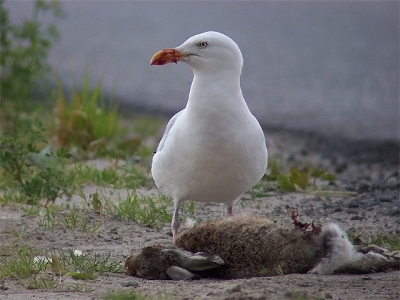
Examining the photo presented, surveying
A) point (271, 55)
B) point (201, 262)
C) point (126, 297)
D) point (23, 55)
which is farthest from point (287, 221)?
point (271, 55)

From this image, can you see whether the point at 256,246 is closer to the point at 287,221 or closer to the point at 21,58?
the point at 287,221

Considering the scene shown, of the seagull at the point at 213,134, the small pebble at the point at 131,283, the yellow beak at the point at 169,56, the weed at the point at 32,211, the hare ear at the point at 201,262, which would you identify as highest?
the yellow beak at the point at 169,56

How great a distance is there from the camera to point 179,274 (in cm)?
459

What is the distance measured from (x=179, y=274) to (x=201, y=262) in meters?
0.13

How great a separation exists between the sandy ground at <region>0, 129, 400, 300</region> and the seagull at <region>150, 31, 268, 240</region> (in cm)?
54

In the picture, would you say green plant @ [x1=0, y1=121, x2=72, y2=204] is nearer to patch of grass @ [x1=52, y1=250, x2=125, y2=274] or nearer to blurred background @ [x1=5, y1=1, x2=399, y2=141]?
patch of grass @ [x1=52, y1=250, x2=125, y2=274]

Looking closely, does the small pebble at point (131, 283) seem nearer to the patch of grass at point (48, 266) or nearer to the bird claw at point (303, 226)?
the patch of grass at point (48, 266)

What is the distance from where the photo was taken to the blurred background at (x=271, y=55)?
37.3 feet

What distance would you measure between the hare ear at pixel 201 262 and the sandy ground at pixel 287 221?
0.08 metres

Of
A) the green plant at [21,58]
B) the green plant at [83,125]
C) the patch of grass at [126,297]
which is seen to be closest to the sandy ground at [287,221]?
the patch of grass at [126,297]

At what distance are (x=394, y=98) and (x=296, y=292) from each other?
820 centimetres


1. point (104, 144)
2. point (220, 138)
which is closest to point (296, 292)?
point (220, 138)

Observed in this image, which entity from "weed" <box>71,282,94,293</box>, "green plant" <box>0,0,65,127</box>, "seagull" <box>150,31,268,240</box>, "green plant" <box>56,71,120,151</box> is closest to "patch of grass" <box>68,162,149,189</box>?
"green plant" <box>56,71,120,151</box>

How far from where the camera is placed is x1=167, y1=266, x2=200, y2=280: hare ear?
4.57 metres
